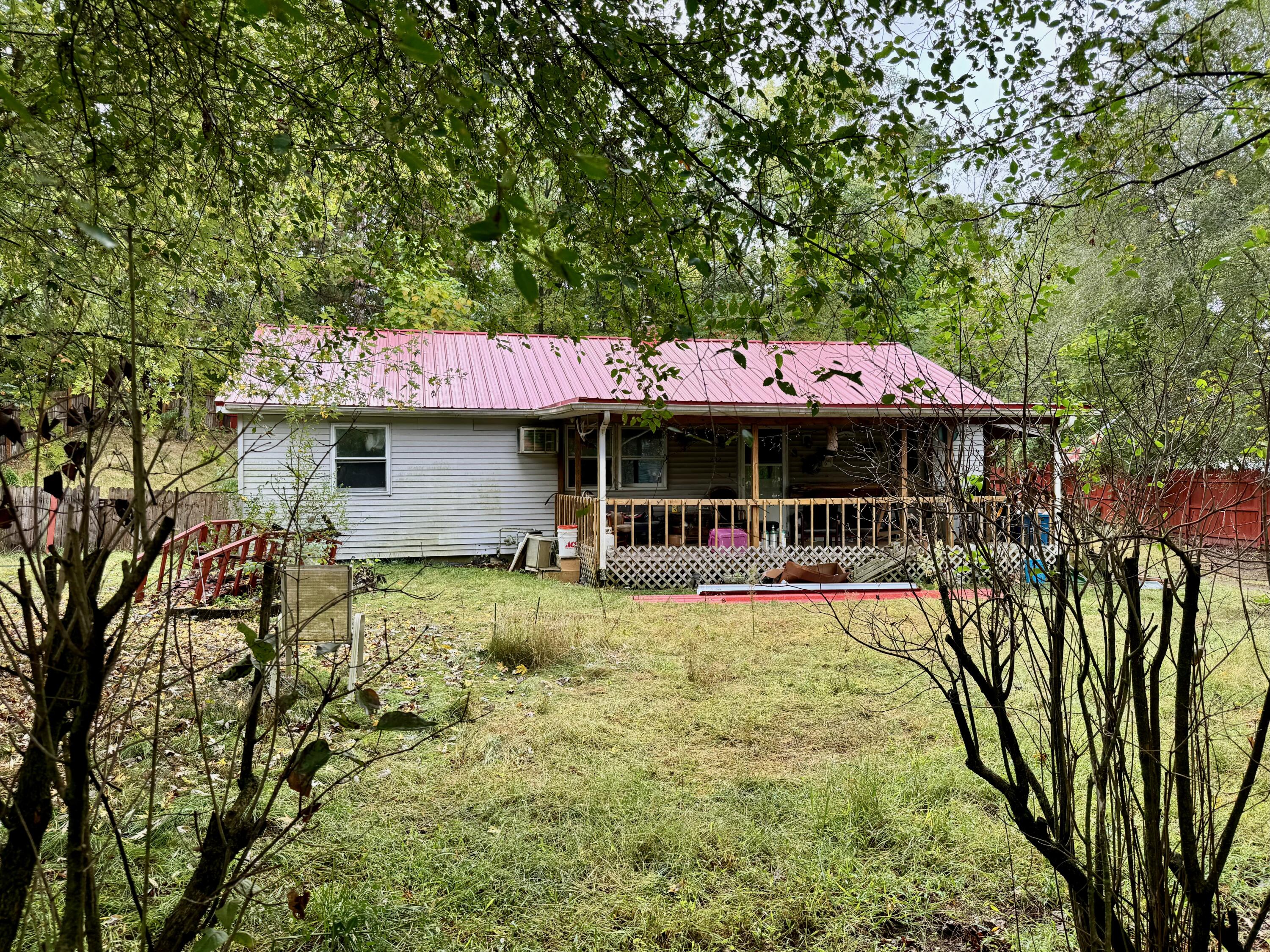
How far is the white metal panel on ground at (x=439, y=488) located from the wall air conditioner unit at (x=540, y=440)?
14 cm

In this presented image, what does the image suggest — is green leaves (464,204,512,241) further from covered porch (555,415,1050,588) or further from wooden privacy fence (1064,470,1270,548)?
covered porch (555,415,1050,588)

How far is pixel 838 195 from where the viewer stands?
10.5 feet

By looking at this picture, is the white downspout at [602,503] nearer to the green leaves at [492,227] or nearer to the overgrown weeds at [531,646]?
the overgrown weeds at [531,646]

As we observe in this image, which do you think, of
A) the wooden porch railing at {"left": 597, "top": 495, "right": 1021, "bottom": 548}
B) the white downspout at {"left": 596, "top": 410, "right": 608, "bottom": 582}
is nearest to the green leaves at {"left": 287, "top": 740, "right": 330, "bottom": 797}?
the wooden porch railing at {"left": 597, "top": 495, "right": 1021, "bottom": 548}

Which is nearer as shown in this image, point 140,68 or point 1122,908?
point 1122,908

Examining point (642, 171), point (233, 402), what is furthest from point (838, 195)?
point (233, 402)

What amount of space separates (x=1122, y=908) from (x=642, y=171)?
312 centimetres

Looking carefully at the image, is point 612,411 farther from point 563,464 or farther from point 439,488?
point 439,488

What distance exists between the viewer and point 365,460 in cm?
1353

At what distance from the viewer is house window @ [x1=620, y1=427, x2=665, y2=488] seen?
47.8 feet

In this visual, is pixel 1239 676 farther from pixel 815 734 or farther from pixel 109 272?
pixel 109 272

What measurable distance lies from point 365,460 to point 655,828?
11.2 metres

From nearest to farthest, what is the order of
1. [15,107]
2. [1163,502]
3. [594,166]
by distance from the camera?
[15,107] < [594,166] < [1163,502]

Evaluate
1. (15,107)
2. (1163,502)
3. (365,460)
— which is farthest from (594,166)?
(365,460)
